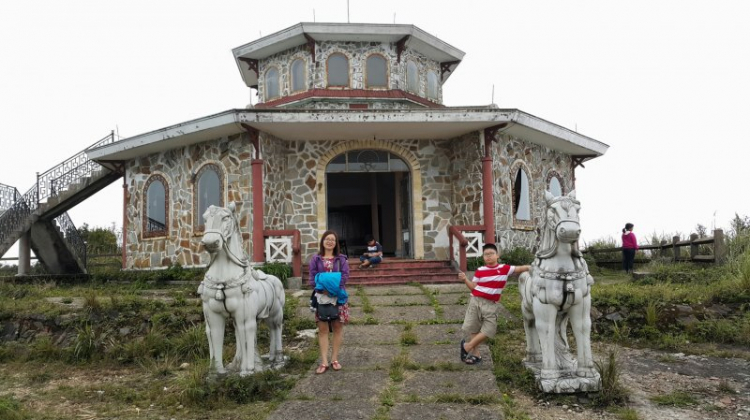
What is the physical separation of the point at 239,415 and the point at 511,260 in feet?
31.0

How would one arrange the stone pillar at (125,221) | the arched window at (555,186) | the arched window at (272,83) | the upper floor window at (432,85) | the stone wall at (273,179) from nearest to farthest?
the stone wall at (273,179) < the stone pillar at (125,221) < the arched window at (555,186) < the arched window at (272,83) < the upper floor window at (432,85)

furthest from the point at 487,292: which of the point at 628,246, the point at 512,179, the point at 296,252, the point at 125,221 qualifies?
the point at 125,221

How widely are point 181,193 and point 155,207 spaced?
1.14m

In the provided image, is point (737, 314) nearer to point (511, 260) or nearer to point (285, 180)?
point (511, 260)

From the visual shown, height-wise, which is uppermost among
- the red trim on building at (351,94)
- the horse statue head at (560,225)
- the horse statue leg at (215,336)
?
the red trim on building at (351,94)

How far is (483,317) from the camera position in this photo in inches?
252

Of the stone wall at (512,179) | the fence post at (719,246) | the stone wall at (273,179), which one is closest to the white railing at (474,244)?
the stone wall at (512,179)

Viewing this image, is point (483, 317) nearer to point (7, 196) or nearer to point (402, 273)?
point (402, 273)

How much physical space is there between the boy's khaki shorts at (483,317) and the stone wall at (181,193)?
800 cm

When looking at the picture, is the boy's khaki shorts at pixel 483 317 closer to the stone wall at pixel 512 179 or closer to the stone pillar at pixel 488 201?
the stone pillar at pixel 488 201

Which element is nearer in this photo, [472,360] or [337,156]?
[472,360]

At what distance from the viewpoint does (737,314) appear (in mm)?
8508

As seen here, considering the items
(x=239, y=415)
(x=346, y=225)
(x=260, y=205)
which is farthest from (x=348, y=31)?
(x=239, y=415)

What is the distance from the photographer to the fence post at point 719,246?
A: 1202 centimetres
